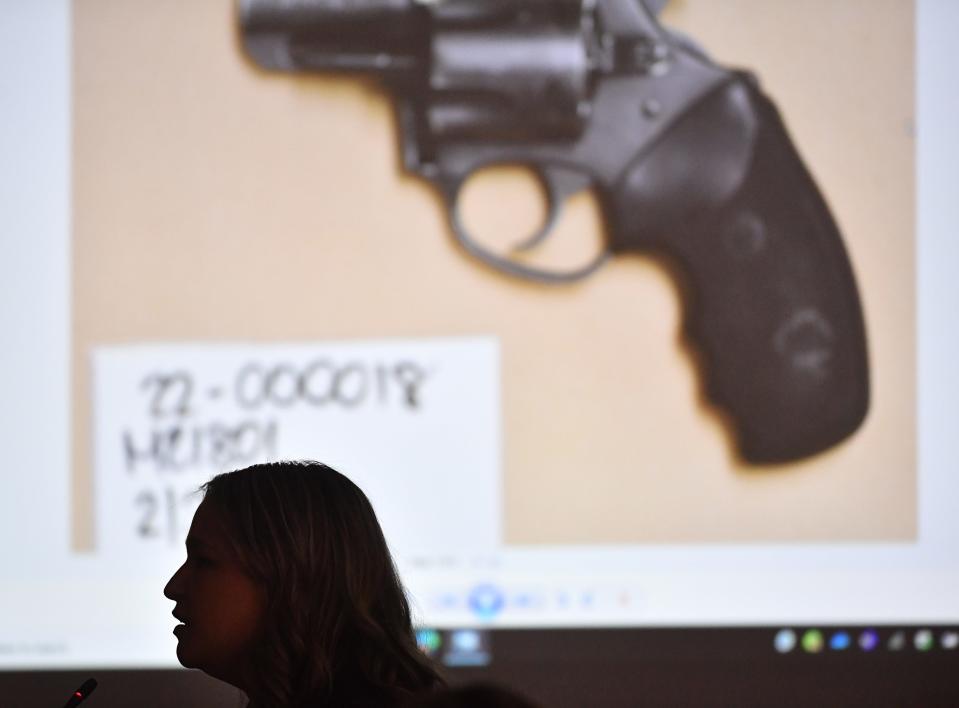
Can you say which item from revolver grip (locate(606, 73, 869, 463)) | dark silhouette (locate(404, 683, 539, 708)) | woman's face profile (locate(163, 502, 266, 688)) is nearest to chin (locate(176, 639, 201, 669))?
woman's face profile (locate(163, 502, 266, 688))

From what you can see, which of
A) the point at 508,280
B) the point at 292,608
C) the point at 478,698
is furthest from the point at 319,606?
the point at 508,280

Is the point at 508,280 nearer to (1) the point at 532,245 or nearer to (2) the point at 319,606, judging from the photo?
(1) the point at 532,245

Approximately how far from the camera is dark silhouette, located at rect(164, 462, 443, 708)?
33.0 inches

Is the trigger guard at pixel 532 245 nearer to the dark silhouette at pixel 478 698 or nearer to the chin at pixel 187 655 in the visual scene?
the chin at pixel 187 655

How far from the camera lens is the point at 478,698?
1.63ft

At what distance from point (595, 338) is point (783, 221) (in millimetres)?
261

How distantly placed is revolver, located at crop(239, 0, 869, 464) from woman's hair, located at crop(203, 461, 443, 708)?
2.12ft

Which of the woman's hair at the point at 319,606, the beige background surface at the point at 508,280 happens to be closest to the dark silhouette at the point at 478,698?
the woman's hair at the point at 319,606

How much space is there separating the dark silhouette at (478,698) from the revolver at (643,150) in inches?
38.4

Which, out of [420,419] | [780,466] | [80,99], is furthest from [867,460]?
[80,99]

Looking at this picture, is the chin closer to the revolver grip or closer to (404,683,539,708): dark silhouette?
(404,683,539,708): dark silhouette

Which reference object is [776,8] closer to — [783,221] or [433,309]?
[783,221]

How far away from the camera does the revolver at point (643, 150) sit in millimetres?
1448

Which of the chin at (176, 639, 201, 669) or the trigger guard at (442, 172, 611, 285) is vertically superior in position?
the trigger guard at (442, 172, 611, 285)
